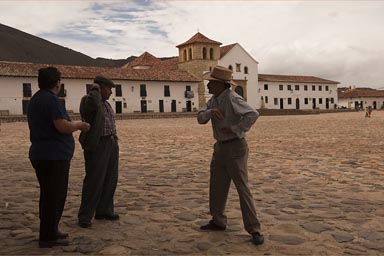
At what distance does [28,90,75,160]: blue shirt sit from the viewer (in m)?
3.37

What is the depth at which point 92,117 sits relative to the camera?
4004 mm

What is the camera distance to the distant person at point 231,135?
356 cm

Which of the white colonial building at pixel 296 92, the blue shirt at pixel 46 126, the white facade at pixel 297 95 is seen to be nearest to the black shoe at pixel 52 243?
the blue shirt at pixel 46 126

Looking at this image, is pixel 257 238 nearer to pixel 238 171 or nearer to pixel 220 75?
pixel 238 171

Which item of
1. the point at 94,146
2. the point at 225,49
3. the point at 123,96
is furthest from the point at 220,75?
the point at 225,49

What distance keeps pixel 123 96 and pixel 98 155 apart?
4427 centimetres

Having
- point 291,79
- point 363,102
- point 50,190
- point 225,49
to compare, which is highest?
point 225,49

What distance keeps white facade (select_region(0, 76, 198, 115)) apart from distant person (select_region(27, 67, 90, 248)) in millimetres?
38906

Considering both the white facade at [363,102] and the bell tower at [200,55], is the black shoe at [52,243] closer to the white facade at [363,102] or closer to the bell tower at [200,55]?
the bell tower at [200,55]

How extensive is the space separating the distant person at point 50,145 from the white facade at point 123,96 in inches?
1532

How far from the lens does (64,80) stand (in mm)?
42656

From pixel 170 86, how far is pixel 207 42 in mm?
7892

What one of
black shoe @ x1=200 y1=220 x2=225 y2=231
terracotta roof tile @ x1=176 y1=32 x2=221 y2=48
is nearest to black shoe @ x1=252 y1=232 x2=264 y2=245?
black shoe @ x1=200 y1=220 x2=225 y2=231

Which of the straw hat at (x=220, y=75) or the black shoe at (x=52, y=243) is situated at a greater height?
the straw hat at (x=220, y=75)
